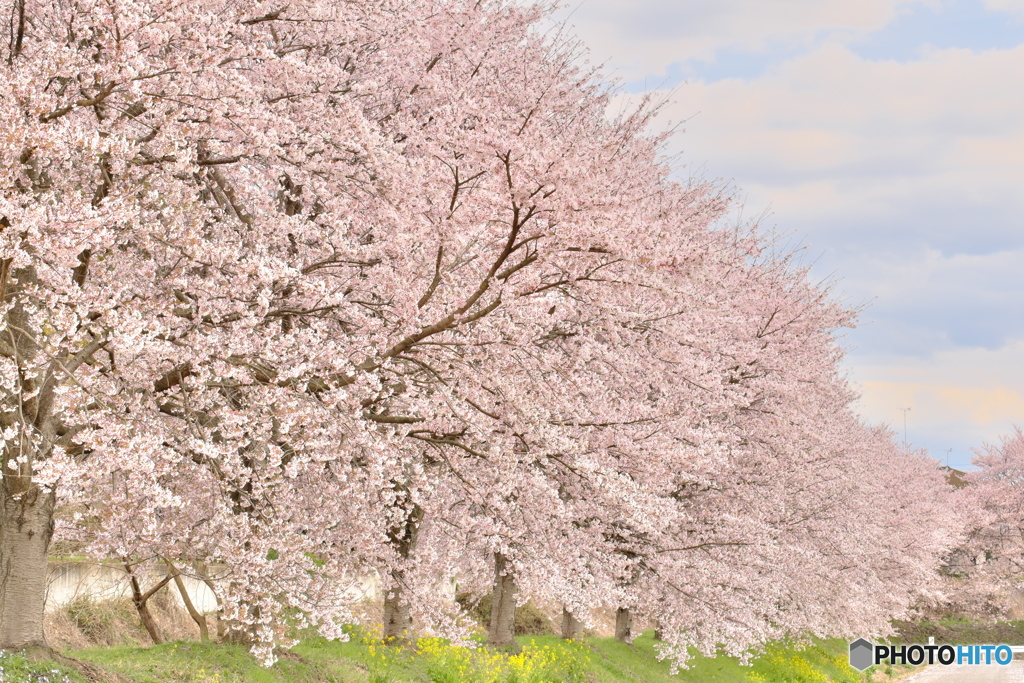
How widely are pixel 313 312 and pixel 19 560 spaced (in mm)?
4131

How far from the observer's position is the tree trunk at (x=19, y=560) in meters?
9.50

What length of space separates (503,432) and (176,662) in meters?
5.49

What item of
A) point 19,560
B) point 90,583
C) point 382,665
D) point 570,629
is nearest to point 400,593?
point 382,665

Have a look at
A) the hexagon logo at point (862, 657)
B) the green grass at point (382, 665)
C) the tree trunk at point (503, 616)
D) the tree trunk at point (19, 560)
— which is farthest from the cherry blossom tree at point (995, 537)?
the tree trunk at point (19, 560)

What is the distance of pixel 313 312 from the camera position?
10828mm

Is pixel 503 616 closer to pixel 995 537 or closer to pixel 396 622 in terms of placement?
pixel 396 622

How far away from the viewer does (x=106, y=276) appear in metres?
9.25

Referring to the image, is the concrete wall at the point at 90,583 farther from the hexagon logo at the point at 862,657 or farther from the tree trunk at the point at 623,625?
the hexagon logo at the point at 862,657

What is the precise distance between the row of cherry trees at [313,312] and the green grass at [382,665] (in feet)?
3.37

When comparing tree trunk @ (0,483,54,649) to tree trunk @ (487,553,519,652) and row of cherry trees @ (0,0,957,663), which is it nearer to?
row of cherry trees @ (0,0,957,663)

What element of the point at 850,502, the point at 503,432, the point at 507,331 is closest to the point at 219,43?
the point at 507,331

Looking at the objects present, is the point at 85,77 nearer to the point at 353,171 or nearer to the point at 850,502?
the point at 353,171

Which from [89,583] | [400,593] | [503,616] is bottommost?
[503,616]

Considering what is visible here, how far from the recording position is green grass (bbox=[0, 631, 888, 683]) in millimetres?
11508
